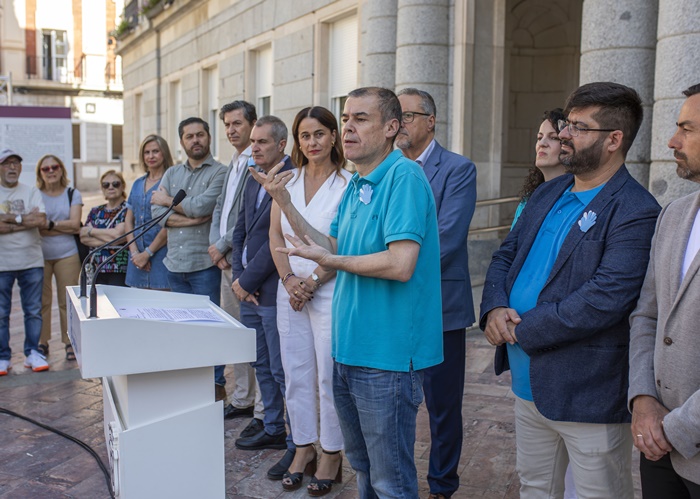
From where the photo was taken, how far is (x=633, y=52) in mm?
5770

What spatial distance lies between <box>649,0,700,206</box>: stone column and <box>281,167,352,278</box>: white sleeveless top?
267 centimetres

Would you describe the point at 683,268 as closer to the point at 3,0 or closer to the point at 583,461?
the point at 583,461

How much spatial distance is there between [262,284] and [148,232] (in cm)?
215

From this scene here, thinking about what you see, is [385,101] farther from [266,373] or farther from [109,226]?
[109,226]

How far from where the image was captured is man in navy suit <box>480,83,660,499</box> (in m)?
2.50

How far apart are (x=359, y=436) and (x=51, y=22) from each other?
41333mm

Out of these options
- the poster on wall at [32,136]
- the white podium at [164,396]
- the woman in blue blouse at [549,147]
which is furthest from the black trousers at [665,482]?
the poster on wall at [32,136]

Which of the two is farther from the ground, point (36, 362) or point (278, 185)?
point (278, 185)

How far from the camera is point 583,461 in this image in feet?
8.54

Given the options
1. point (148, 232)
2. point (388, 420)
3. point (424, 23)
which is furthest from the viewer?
point (424, 23)

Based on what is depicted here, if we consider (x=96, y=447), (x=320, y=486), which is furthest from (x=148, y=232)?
(x=320, y=486)

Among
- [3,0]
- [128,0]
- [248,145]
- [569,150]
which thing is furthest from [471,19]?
[3,0]

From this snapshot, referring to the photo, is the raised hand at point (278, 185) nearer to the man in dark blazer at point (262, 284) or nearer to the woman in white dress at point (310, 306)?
the woman in white dress at point (310, 306)

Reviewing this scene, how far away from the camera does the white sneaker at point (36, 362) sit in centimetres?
655
